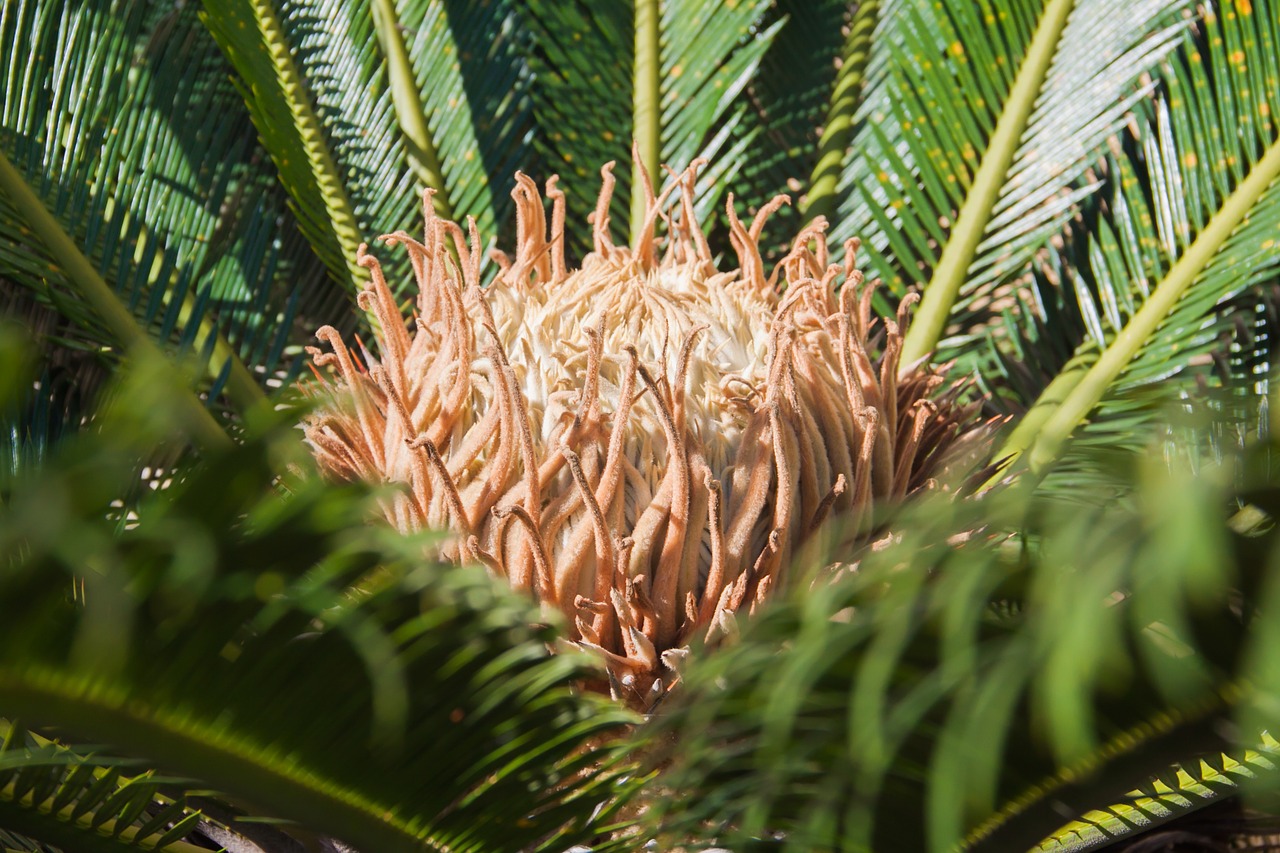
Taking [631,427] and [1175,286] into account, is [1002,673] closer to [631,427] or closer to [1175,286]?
[631,427]

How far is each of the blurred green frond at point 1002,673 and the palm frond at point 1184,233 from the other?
1.03 metres

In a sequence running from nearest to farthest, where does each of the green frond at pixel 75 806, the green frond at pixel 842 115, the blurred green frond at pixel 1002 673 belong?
the blurred green frond at pixel 1002 673 → the green frond at pixel 75 806 → the green frond at pixel 842 115

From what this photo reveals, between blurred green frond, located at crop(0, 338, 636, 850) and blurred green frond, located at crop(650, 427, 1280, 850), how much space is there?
15 cm

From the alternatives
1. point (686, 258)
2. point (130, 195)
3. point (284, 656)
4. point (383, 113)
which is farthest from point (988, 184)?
point (284, 656)

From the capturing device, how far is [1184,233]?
1.80 m

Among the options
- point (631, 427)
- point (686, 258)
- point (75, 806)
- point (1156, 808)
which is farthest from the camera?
point (686, 258)

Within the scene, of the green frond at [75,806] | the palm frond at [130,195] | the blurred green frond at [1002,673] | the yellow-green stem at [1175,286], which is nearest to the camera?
the blurred green frond at [1002,673]

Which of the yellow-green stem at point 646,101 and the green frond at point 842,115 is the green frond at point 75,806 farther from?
the green frond at point 842,115

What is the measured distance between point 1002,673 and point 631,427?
0.86 m

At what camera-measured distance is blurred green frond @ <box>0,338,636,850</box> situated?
0.53m

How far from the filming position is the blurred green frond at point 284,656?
1.75 feet

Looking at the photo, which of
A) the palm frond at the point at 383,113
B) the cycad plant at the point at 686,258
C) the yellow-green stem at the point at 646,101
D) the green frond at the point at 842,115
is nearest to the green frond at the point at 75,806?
Result: the cycad plant at the point at 686,258

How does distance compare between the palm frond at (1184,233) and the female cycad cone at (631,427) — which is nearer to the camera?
the female cycad cone at (631,427)

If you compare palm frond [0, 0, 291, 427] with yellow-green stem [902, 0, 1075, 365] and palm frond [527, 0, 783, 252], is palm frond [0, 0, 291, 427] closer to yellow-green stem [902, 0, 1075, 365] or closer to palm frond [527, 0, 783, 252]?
palm frond [527, 0, 783, 252]
